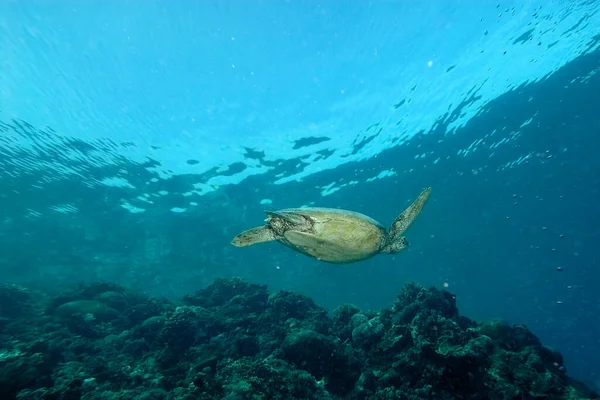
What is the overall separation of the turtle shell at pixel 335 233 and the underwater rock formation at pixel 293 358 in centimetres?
245

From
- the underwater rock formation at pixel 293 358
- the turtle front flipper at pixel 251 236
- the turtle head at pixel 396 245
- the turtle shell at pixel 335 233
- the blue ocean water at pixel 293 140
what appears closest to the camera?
the turtle shell at pixel 335 233

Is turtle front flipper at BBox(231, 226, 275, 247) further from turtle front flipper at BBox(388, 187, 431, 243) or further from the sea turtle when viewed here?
turtle front flipper at BBox(388, 187, 431, 243)

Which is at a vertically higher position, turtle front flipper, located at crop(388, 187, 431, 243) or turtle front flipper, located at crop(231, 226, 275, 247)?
turtle front flipper, located at crop(388, 187, 431, 243)

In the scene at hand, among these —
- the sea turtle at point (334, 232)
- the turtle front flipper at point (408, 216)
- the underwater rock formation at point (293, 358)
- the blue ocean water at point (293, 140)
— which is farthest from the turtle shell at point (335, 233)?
the blue ocean water at point (293, 140)

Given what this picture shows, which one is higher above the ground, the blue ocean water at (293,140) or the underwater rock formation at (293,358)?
the blue ocean water at (293,140)

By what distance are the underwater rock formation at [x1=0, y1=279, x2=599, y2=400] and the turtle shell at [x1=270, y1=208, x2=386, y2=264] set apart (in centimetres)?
→ 245

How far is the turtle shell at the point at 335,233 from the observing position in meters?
5.11

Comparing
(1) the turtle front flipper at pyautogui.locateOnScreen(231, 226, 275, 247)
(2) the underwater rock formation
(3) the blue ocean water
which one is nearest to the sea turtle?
(1) the turtle front flipper at pyautogui.locateOnScreen(231, 226, 275, 247)

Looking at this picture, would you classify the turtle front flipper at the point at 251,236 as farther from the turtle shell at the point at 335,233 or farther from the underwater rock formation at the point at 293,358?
the underwater rock formation at the point at 293,358

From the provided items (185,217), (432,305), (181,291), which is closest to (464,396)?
(432,305)

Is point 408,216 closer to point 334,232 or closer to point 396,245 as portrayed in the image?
point 396,245

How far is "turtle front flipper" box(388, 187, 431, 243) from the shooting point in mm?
5465

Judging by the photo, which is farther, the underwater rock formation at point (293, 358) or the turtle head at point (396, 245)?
the turtle head at point (396, 245)

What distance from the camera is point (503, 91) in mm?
19594
